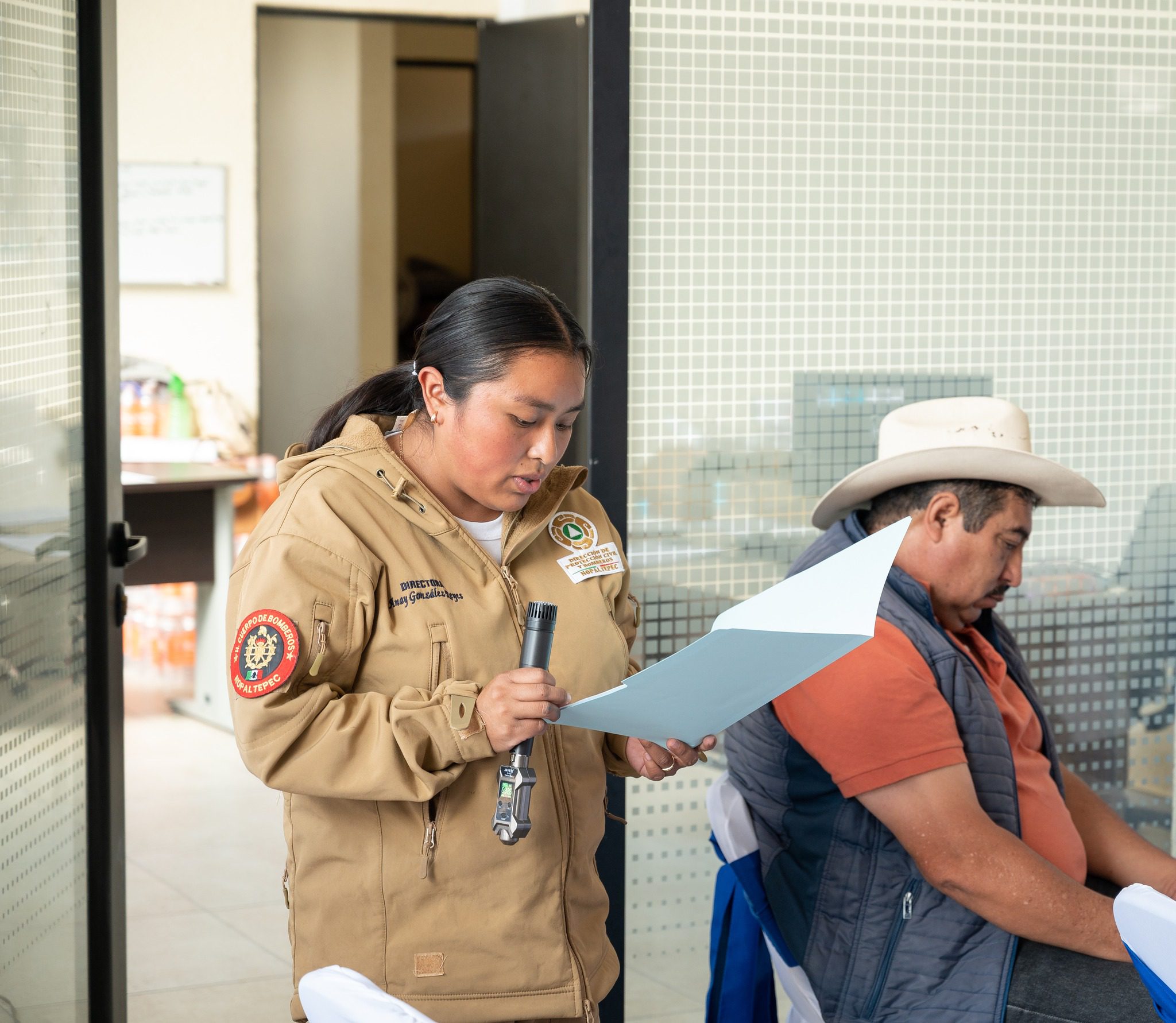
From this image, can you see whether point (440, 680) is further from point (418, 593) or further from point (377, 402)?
point (377, 402)

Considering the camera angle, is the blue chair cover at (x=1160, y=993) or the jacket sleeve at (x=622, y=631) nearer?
the blue chair cover at (x=1160, y=993)

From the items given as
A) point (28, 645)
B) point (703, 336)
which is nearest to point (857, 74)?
point (703, 336)

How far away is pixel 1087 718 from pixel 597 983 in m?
1.30

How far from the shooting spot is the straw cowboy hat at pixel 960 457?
1.88 m

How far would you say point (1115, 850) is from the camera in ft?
6.73

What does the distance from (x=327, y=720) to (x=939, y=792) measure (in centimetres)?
81

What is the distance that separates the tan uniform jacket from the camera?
128 cm

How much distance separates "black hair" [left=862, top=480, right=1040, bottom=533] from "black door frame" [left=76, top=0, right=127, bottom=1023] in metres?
1.18

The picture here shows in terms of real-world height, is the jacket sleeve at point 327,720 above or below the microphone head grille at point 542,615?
below

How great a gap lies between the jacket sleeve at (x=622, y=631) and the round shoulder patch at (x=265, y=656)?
425mm

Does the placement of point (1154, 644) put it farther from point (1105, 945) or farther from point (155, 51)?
point (155, 51)

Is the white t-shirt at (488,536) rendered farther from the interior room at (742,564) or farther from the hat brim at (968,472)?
the hat brim at (968,472)

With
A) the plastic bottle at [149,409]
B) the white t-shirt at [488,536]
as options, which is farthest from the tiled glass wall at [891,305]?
the plastic bottle at [149,409]

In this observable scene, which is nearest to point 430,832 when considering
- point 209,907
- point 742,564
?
point 742,564
